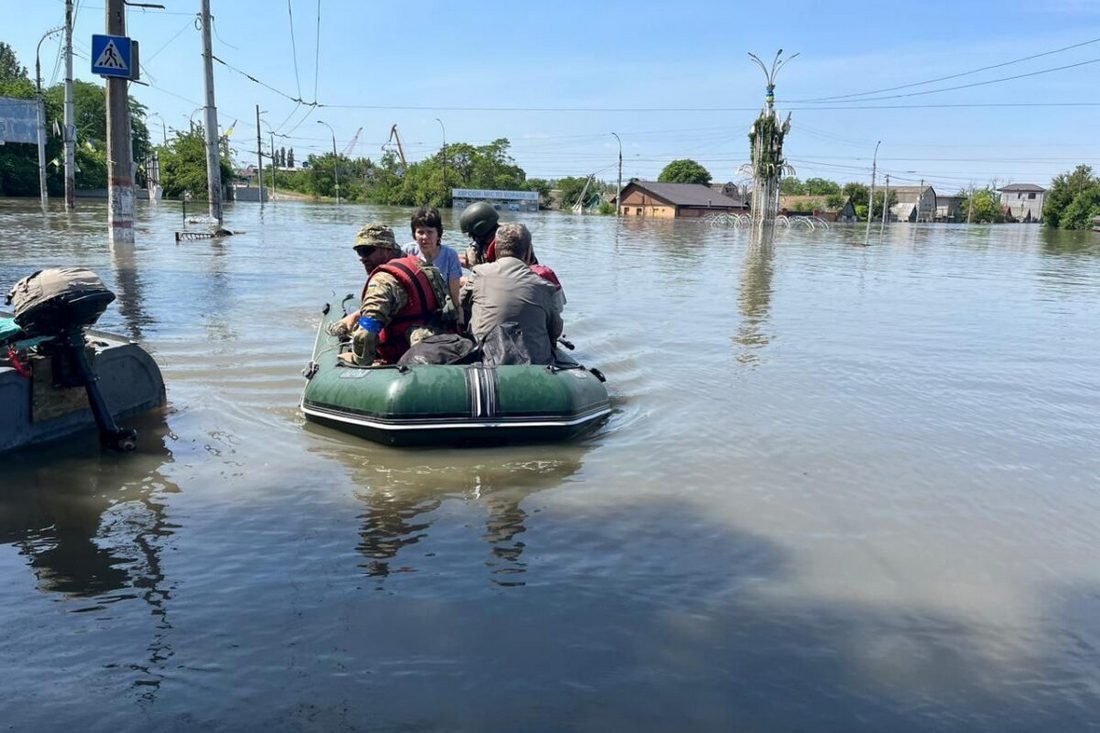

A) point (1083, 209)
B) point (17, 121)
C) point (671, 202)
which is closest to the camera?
point (17, 121)

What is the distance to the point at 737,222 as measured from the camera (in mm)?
57906

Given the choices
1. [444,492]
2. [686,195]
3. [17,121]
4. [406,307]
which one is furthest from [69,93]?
[686,195]

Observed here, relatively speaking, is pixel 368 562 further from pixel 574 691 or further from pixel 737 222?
pixel 737 222

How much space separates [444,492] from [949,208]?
123 metres

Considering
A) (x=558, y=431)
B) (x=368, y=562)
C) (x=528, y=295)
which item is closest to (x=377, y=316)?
(x=528, y=295)

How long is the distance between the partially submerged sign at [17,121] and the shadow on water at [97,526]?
52956 millimetres

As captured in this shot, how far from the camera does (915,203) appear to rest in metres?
105

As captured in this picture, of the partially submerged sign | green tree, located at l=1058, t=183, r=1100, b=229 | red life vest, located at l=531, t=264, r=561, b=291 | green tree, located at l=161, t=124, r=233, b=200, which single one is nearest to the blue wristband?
red life vest, located at l=531, t=264, r=561, b=291

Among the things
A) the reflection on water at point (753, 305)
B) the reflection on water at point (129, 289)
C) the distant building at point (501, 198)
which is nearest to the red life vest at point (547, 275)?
the reflection on water at point (753, 305)

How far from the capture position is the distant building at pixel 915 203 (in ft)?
333

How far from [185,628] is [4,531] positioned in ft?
5.03

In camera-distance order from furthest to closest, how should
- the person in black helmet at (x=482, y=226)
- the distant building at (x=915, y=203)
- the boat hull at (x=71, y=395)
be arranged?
the distant building at (x=915, y=203), the person in black helmet at (x=482, y=226), the boat hull at (x=71, y=395)

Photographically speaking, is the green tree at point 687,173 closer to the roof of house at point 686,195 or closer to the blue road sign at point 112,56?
the roof of house at point 686,195

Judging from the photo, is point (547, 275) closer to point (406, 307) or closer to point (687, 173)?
point (406, 307)
